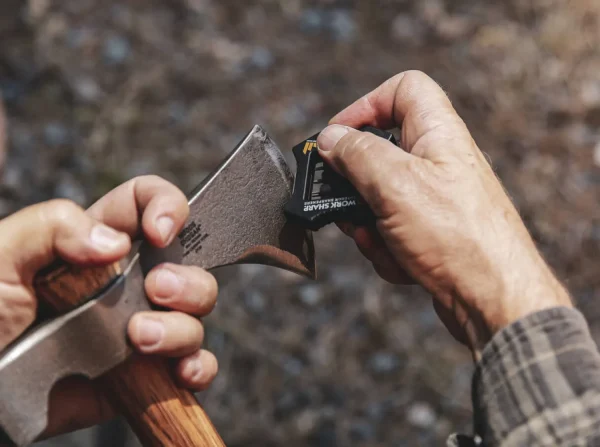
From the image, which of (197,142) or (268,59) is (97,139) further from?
(268,59)

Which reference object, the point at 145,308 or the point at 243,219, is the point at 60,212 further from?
the point at 243,219

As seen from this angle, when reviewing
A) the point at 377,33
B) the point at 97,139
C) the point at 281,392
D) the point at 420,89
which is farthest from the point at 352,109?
the point at 377,33

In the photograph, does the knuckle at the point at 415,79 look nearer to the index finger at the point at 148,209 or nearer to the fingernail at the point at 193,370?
the index finger at the point at 148,209

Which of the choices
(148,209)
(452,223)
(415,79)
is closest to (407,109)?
(415,79)

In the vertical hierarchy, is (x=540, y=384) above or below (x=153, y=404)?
below

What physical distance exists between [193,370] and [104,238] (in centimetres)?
40

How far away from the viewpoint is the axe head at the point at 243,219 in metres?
1.51

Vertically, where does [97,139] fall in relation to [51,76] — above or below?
below

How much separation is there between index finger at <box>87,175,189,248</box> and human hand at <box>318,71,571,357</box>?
430mm

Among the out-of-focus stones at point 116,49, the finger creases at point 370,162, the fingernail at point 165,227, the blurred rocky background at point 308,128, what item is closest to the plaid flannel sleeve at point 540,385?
the finger creases at point 370,162

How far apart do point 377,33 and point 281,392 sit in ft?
8.36

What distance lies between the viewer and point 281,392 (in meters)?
A: 3.20

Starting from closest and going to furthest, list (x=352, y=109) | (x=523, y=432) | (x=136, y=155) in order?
(x=523, y=432) < (x=352, y=109) < (x=136, y=155)

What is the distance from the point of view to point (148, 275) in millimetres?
1425
